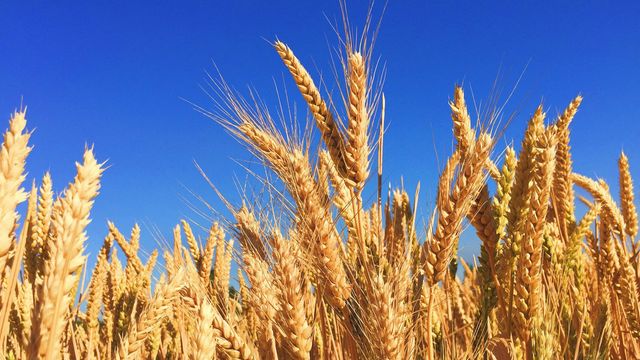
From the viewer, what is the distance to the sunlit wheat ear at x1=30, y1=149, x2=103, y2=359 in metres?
0.88

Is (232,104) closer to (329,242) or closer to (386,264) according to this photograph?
(329,242)

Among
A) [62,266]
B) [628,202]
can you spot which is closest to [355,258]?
[62,266]

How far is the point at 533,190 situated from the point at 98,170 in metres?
1.37

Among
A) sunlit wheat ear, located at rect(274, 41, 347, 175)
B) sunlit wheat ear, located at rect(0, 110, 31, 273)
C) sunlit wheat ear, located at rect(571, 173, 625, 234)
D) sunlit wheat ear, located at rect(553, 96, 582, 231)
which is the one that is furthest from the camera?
sunlit wheat ear, located at rect(571, 173, 625, 234)

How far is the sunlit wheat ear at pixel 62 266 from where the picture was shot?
0.88 m

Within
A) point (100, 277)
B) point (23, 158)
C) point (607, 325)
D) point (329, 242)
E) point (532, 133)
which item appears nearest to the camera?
point (23, 158)

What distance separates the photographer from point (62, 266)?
876 mm

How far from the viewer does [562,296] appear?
8.44ft

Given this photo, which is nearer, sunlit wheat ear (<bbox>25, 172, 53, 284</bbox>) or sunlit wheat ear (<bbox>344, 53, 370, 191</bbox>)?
sunlit wheat ear (<bbox>344, 53, 370, 191</bbox>)

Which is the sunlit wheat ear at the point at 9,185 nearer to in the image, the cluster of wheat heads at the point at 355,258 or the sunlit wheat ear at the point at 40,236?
the cluster of wheat heads at the point at 355,258

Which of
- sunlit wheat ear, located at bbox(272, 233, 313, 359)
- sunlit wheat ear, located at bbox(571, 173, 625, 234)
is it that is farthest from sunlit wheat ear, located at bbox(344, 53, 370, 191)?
sunlit wheat ear, located at bbox(571, 173, 625, 234)

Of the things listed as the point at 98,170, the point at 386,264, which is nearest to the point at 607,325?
the point at 386,264

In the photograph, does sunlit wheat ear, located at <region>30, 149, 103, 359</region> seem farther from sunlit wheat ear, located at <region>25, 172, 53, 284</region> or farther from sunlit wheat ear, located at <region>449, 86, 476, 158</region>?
sunlit wheat ear, located at <region>25, 172, 53, 284</region>

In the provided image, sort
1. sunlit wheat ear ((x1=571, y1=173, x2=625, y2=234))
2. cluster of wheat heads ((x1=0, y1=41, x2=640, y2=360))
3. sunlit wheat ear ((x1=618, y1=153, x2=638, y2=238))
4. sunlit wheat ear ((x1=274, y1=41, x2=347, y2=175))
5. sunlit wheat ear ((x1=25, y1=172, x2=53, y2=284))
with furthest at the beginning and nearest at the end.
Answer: sunlit wheat ear ((x1=618, y1=153, x2=638, y2=238)) → sunlit wheat ear ((x1=571, y1=173, x2=625, y2=234)) → sunlit wheat ear ((x1=25, y1=172, x2=53, y2=284)) → sunlit wheat ear ((x1=274, y1=41, x2=347, y2=175)) → cluster of wheat heads ((x1=0, y1=41, x2=640, y2=360))
